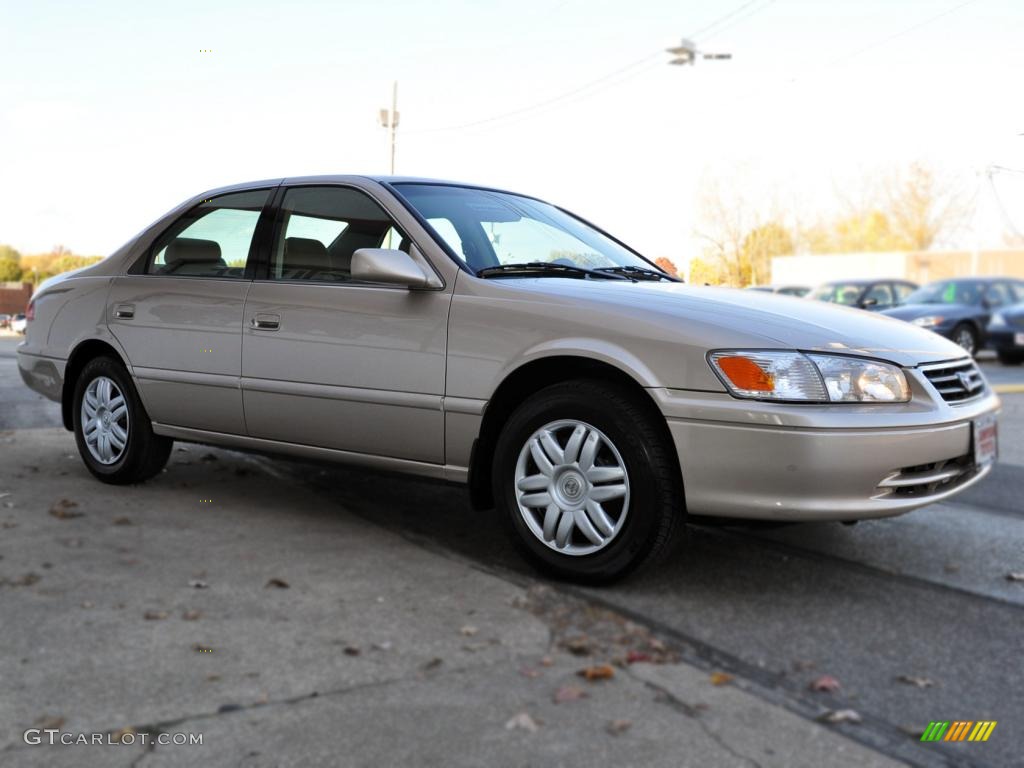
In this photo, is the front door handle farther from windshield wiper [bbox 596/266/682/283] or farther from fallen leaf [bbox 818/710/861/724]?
fallen leaf [bbox 818/710/861/724]

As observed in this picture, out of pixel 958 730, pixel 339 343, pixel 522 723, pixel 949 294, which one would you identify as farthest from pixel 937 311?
pixel 522 723

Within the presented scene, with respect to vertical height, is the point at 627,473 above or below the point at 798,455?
below

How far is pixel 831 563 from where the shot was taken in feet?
13.8

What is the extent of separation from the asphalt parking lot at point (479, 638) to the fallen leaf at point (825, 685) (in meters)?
0.01

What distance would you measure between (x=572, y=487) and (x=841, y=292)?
18055 mm

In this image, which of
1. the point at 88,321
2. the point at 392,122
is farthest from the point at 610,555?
the point at 392,122

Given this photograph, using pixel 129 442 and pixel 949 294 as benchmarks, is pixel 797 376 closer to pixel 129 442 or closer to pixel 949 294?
pixel 129 442

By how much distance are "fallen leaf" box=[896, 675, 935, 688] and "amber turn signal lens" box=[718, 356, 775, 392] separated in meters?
0.99

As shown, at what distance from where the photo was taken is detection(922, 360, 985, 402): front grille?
3.85 metres

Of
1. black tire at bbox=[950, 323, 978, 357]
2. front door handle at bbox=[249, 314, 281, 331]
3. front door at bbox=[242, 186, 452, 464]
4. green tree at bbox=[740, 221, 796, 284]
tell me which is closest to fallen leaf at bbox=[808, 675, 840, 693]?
front door at bbox=[242, 186, 452, 464]

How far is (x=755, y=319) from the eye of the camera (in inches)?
147

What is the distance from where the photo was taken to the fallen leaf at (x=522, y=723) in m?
2.60

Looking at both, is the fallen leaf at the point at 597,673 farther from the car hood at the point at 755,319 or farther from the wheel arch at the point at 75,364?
the wheel arch at the point at 75,364

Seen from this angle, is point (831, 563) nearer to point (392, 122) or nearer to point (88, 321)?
point (88, 321)
